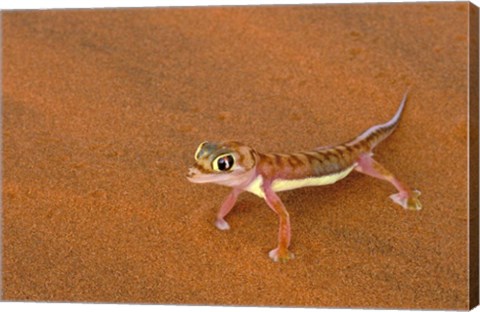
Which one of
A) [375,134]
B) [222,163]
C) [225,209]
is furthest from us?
[375,134]

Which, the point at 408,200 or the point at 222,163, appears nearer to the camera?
the point at 222,163

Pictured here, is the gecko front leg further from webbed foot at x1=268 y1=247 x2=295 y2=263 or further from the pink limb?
the pink limb

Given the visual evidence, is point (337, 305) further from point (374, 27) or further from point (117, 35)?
point (117, 35)

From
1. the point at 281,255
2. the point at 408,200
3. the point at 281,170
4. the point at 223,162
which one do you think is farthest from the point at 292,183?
the point at 408,200

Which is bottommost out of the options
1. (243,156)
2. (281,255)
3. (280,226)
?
(281,255)

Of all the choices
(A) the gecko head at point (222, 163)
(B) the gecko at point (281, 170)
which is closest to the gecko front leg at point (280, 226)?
(B) the gecko at point (281, 170)

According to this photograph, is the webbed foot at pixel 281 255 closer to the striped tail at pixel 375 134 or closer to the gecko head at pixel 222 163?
the gecko head at pixel 222 163

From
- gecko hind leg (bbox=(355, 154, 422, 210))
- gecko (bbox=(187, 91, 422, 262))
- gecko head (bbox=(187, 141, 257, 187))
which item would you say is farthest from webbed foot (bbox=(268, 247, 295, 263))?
gecko hind leg (bbox=(355, 154, 422, 210))

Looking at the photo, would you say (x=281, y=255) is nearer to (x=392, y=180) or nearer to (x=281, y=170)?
(x=281, y=170)
